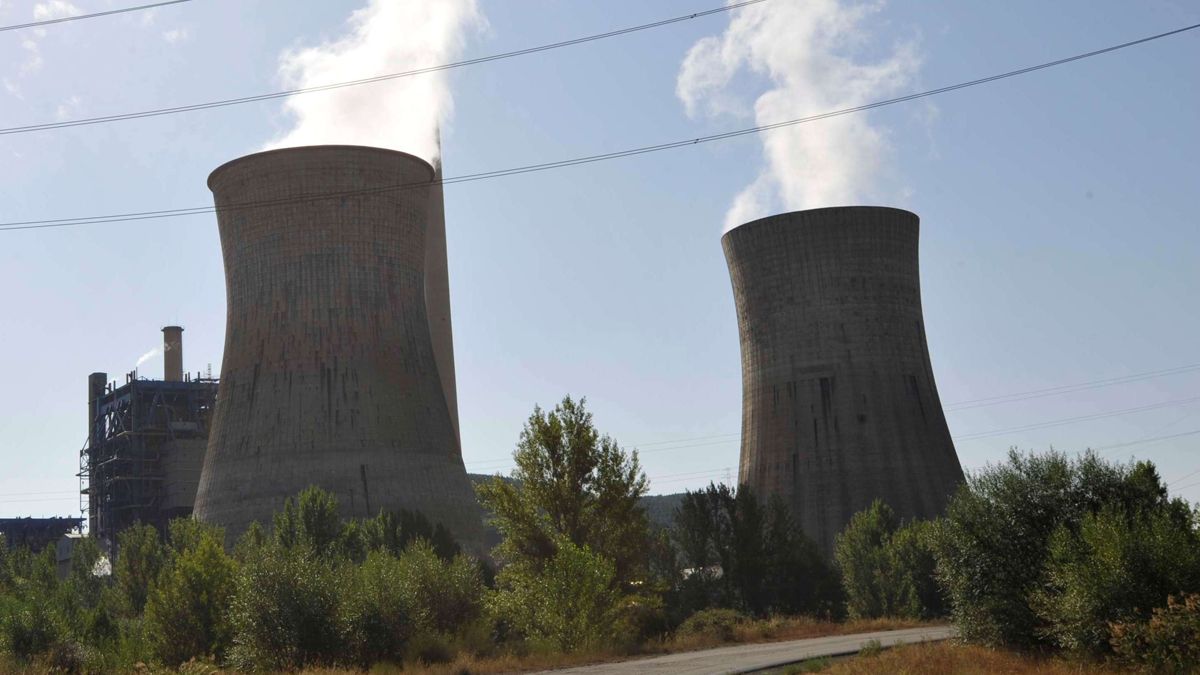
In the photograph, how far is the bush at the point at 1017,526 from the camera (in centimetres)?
1634

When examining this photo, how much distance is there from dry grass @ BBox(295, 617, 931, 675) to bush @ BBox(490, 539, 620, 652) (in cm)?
57

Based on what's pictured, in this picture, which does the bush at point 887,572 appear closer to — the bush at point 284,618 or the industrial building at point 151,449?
the bush at point 284,618

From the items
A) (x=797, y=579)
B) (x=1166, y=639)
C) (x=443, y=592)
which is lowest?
(x=1166, y=639)

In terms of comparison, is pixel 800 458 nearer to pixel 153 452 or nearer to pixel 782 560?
pixel 782 560

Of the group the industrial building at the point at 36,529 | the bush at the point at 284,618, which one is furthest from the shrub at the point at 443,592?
the industrial building at the point at 36,529

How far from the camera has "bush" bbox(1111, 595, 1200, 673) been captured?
13.2 metres

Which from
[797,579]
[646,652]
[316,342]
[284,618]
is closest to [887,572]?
[797,579]

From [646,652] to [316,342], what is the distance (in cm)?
1679

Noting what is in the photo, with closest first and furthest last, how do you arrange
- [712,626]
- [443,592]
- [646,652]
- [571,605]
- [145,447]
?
[571,605] < [646,652] < [443,592] < [712,626] < [145,447]

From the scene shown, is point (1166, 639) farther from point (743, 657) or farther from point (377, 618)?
point (377, 618)

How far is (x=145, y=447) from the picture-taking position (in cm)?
5100

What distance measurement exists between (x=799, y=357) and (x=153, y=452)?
88.2 feet

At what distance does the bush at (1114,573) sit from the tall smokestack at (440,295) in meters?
38.0

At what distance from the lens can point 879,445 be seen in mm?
38656
